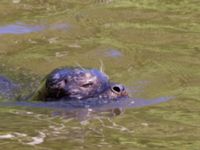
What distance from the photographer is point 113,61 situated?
943cm

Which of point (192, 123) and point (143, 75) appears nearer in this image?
point (192, 123)

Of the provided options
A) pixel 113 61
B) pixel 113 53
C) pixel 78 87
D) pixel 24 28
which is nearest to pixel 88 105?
pixel 78 87

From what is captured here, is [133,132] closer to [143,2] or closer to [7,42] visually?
[7,42]

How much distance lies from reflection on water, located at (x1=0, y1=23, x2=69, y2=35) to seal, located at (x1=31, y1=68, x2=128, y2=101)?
347cm

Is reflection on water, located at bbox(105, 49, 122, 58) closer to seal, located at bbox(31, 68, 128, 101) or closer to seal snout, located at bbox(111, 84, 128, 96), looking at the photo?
seal, located at bbox(31, 68, 128, 101)

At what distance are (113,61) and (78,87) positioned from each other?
2275mm

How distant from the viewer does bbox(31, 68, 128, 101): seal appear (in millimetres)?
7164

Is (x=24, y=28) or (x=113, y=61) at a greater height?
(x=24, y=28)

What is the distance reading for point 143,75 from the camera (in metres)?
8.80

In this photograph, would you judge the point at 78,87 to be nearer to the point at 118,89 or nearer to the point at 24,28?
the point at 118,89

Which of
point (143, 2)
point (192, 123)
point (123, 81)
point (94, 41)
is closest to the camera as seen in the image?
point (192, 123)

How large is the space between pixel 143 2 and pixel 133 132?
22.4 ft

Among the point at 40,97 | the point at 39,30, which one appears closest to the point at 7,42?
the point at 39,30

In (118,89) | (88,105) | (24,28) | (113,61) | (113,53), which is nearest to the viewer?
(88,105)
